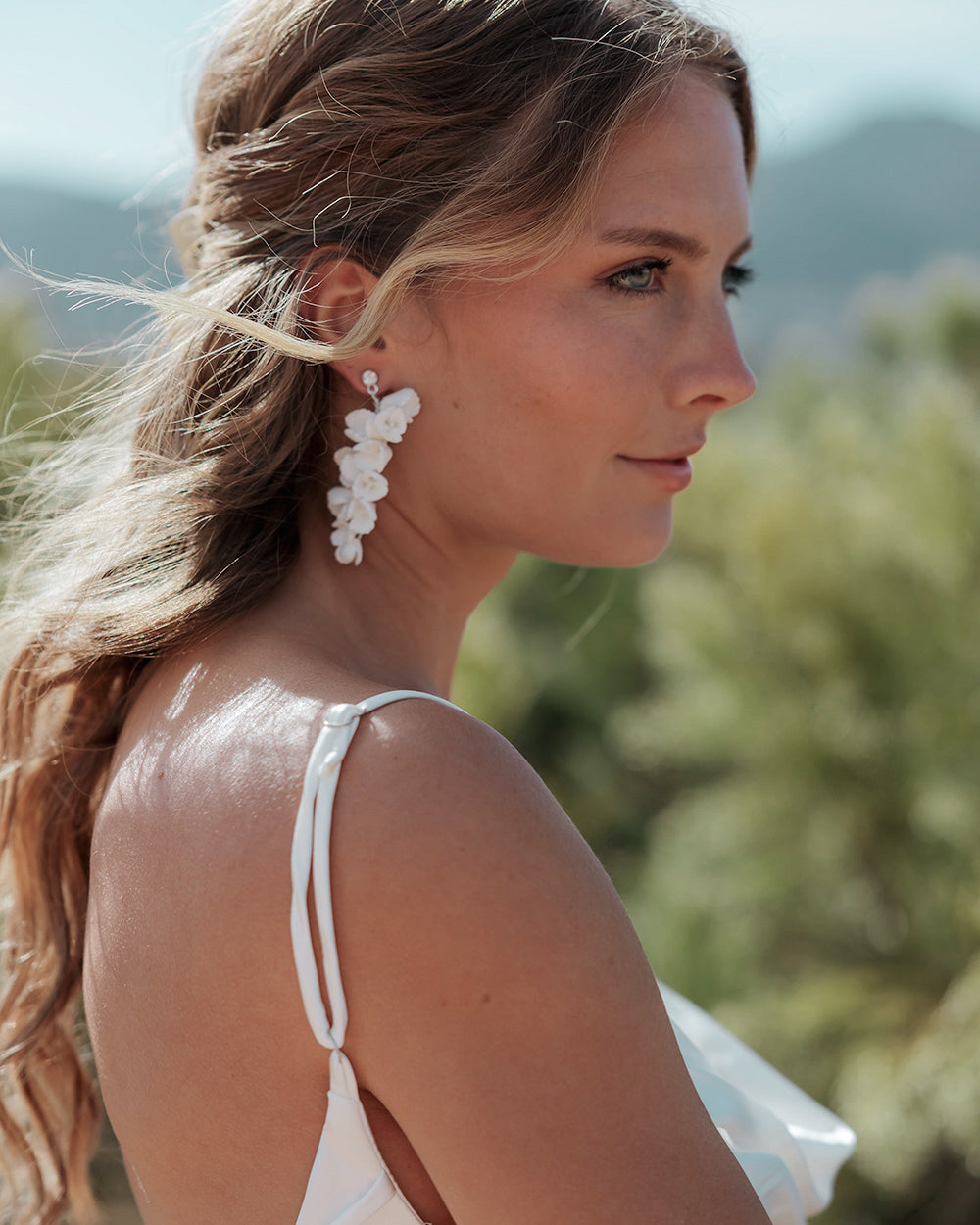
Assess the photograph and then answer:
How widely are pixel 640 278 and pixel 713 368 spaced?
0.33ft

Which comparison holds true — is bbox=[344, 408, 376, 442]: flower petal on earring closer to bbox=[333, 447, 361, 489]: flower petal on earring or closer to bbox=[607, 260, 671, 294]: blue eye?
bbox=[333, 447, 361, 489]: flower petal on earring

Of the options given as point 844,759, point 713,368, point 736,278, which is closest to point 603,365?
point 713,368

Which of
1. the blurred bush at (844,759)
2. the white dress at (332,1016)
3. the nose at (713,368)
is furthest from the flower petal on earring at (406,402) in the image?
the blurred bush at (844,759)

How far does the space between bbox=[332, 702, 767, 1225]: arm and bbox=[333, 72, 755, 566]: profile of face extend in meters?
0.38

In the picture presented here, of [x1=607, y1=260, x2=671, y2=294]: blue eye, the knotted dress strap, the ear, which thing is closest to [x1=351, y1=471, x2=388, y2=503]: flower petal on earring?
the ear

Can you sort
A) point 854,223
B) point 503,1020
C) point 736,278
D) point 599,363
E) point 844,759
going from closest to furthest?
point 503,1020
point 599,363
point 736,278
point 844,759
point 854,223

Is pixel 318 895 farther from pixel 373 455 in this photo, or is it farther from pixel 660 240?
pixel 660 240

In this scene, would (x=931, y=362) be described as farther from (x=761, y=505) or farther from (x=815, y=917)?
(x=815, y=917)

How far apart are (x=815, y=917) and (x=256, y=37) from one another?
2574mm

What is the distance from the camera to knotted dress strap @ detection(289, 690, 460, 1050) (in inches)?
26.2

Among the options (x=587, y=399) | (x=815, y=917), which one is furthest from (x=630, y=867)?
(x=587, y=399)

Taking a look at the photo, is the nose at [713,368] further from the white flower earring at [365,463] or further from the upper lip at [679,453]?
the white flower earring at [365,463]

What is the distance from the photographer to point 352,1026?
0.67 m

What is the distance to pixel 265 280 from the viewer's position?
0.99 metres
